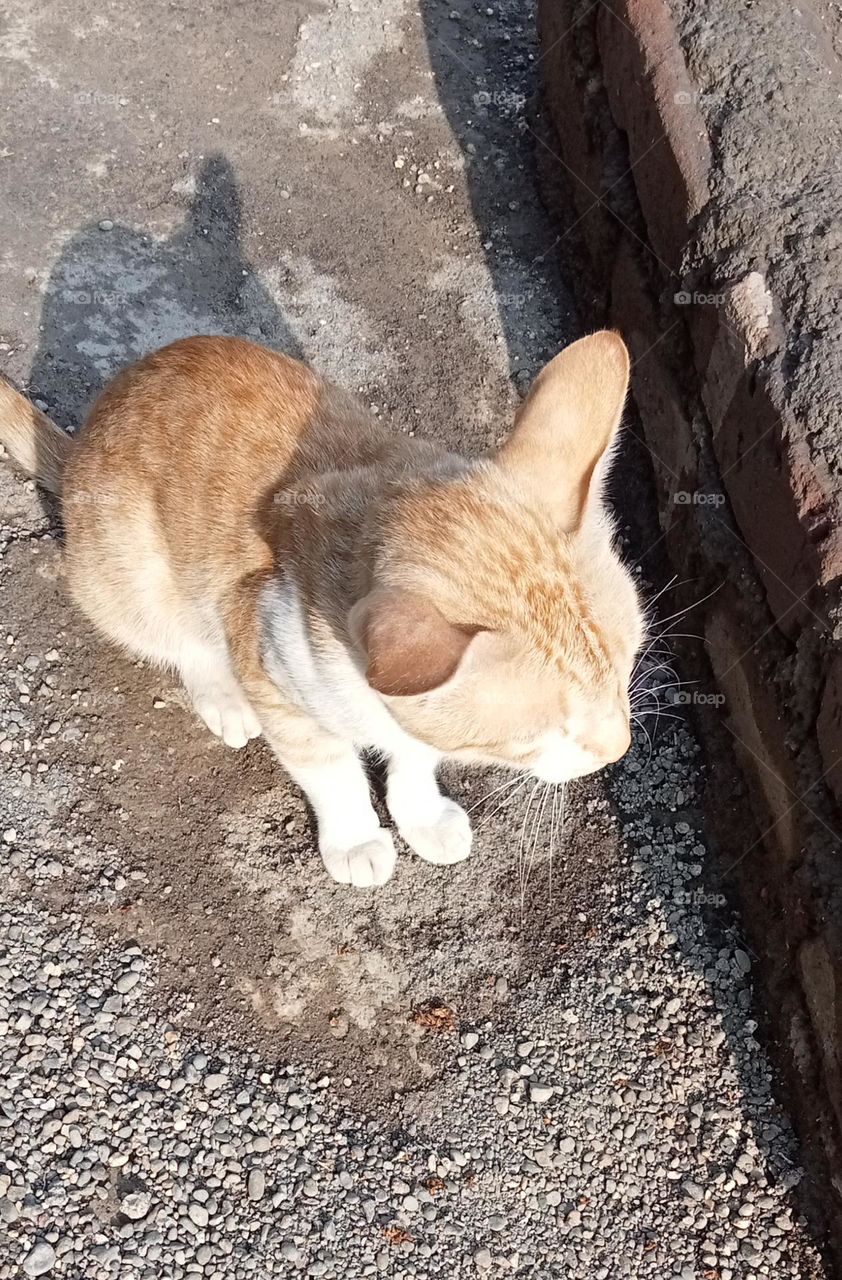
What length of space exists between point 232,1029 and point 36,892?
2.41 ft

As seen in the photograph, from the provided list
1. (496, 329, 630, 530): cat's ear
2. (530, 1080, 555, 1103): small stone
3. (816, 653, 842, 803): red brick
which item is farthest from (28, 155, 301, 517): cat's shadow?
(530, 1080, 555, 1103): small stone

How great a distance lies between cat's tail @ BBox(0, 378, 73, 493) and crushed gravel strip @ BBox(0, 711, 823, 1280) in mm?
1287

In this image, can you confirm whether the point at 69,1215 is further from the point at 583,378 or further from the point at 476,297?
the point at 476,297

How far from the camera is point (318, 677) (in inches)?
103

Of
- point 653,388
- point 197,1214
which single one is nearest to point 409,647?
point 197,1214

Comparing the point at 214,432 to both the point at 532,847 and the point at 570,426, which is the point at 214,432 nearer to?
the point at 570,426

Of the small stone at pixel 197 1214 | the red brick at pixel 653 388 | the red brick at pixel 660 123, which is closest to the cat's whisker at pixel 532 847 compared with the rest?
the red brick at pixel 653 388

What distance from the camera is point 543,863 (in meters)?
3.50

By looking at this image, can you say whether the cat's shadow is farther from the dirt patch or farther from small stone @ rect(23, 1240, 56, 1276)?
small stone @ rect(23, 1240, 56, 1276)

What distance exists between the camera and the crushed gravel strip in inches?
107

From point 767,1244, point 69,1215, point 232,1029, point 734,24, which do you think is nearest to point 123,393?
point 232,1029

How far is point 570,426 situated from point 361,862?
1.57 meters

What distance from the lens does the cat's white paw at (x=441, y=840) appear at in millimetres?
3385

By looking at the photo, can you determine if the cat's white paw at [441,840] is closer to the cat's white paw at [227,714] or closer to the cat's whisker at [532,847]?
the cat's whisker at [532,847]
